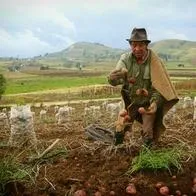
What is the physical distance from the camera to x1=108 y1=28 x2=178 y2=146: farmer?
7137mm

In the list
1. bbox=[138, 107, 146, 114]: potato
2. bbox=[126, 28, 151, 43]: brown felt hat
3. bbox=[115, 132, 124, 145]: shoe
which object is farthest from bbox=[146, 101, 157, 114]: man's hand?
bbox=[126, 28, 151, 43]: brown felt hat

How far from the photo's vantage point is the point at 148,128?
7258 mm

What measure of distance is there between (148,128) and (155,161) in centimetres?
115

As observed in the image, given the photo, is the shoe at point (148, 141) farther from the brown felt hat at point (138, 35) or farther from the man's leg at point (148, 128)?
the brown felt hat at point (138, 35)

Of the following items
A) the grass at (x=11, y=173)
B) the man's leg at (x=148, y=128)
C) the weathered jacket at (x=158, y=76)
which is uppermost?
the weathered jacket at (x=158, y=76)

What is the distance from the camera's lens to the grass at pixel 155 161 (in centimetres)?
611

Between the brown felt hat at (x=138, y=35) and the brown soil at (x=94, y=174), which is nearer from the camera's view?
the brown soil at (x=94, y=174)

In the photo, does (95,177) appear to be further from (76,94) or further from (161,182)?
(76,94)

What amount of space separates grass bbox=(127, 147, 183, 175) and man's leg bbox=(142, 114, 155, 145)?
0.62 m

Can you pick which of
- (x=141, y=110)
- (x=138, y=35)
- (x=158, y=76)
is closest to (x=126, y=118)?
(x=141, y=110)

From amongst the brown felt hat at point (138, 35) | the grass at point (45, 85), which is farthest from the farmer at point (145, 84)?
the grass at point (45, 85)

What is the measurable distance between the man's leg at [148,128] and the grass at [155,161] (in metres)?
0.62

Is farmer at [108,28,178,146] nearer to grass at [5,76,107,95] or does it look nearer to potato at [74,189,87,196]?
potato at [74,189,87,196]

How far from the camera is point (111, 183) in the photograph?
5.79 metres
